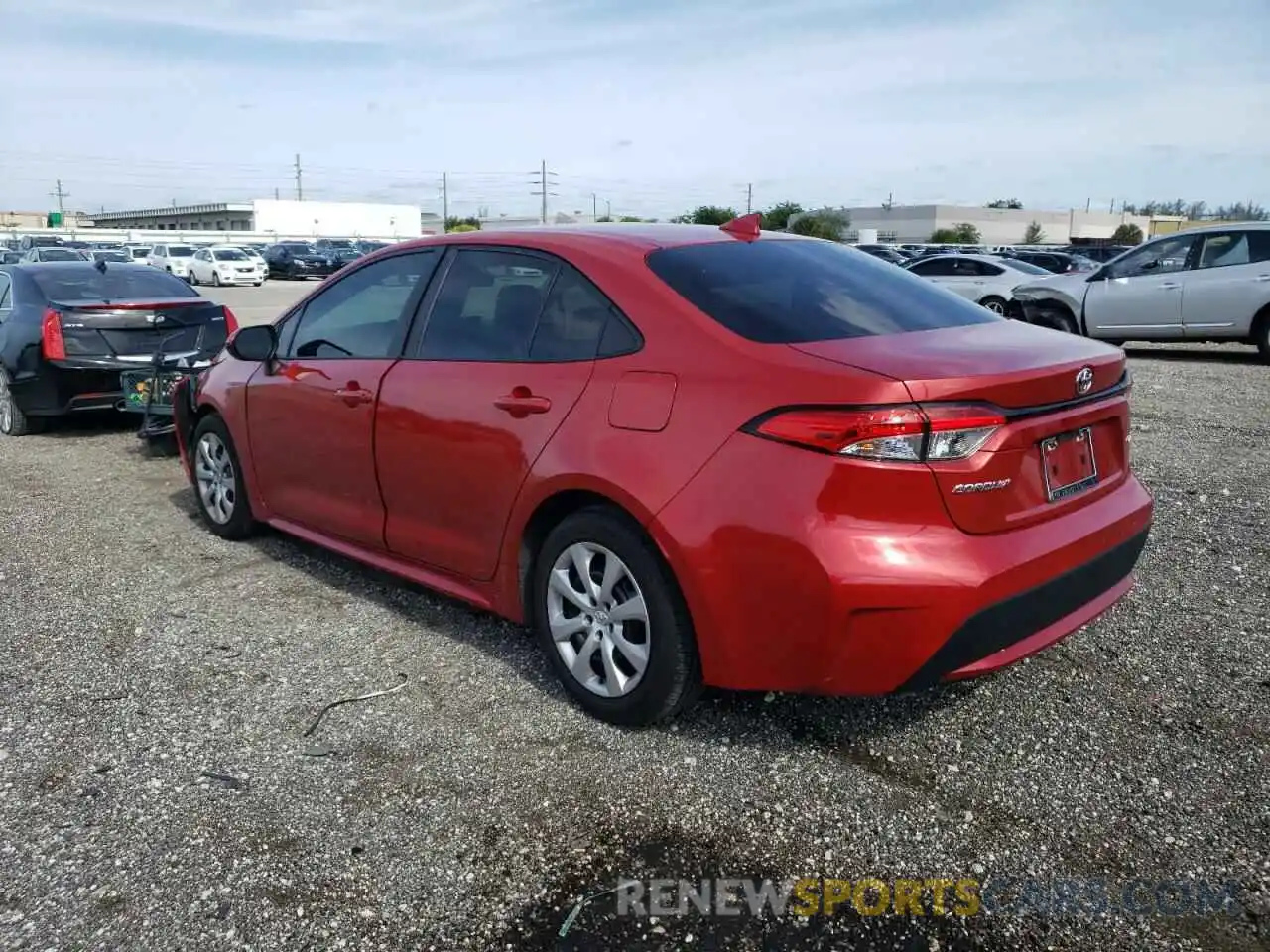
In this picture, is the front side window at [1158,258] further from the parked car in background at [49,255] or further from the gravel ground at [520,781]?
the parked car in background at [49,255]

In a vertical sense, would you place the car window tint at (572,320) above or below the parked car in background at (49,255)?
below

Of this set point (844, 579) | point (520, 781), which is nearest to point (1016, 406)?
point (844, 579)

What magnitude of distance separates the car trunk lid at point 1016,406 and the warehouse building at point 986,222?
91.5 m

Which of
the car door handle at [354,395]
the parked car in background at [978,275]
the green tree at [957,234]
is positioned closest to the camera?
the car door handle at [354,395]

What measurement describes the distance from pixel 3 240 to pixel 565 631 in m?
58.2

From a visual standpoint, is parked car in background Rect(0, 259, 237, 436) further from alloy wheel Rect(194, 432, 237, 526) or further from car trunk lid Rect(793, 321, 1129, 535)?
car trunk lid Rect(793, 321, 1129, 535)

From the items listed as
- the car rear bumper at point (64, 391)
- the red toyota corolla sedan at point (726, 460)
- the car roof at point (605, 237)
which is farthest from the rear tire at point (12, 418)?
the car roof at point (605, 237)

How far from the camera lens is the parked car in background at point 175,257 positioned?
1618 inches

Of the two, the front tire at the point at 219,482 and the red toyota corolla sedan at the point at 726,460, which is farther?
the front tire at the point at 219,482

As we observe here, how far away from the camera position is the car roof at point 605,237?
380 cm

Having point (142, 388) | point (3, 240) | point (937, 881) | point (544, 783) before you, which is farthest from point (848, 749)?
point (3, 240)

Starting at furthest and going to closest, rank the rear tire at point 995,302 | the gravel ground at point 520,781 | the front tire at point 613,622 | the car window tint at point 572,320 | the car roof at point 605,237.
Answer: the rear tire at point 995,302 → the car roof at point 605,237 → the car window tint at point 572,320 → the front tire at point 613,622 → the gravel ground at point 520,781

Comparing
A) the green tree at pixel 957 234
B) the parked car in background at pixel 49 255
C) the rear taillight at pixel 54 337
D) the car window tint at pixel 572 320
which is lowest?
the rear taillight at pixel 54 337

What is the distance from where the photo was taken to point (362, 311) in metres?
4.68
